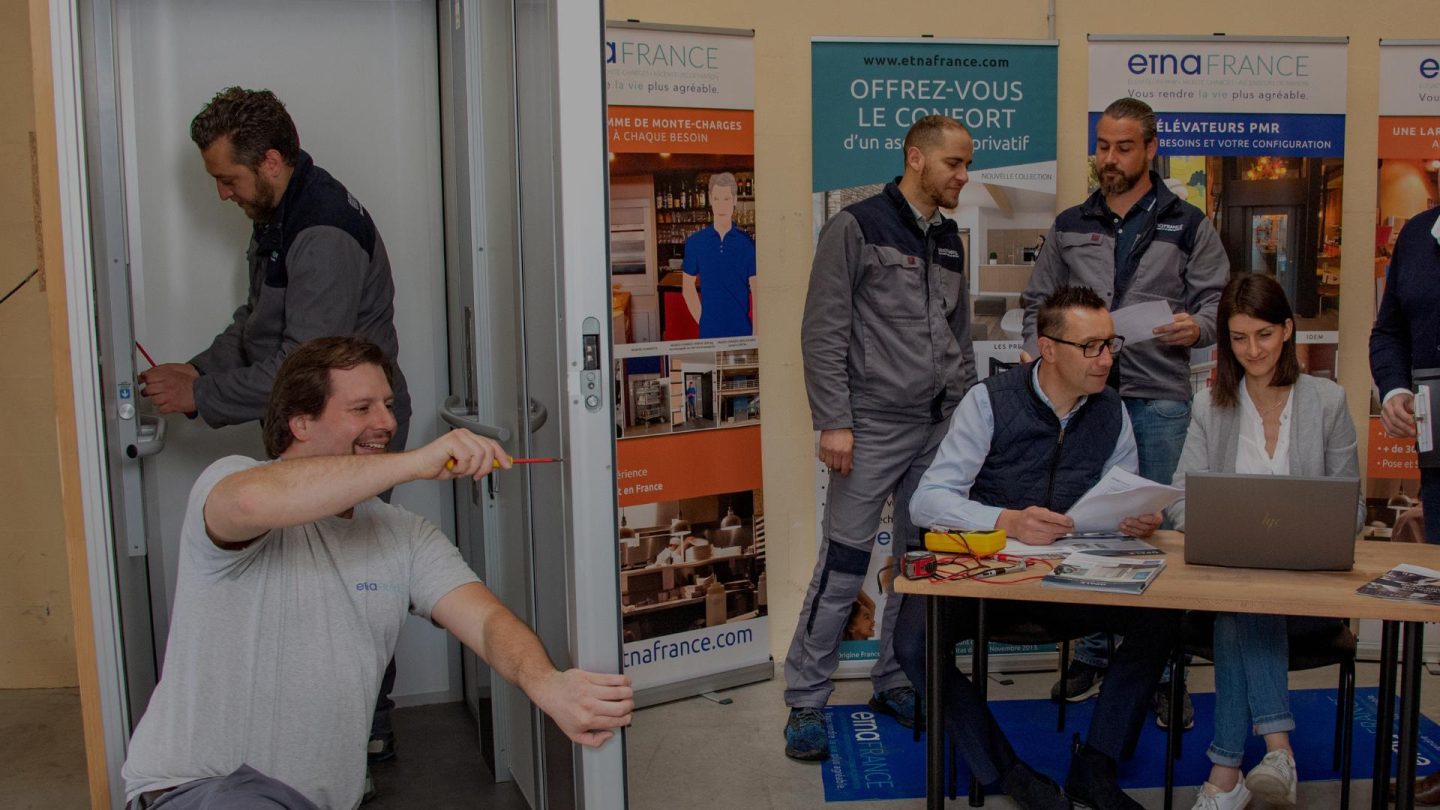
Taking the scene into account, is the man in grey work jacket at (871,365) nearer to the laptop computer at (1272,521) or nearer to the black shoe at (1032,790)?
the black shoe at (1032,790)

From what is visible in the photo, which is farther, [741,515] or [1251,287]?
[741,515]

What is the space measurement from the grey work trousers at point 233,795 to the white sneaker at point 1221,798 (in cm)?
200

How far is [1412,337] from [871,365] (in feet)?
4.62

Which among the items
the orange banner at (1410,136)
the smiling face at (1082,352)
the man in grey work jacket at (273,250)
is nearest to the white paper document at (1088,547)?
the smiling face at (1082,352)

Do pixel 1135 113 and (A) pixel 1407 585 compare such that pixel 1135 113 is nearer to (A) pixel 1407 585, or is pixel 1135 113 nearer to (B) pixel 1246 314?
(B) pixel 1246 314

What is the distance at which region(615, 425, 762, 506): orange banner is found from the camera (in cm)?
384

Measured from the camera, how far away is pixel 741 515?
400 centimetres

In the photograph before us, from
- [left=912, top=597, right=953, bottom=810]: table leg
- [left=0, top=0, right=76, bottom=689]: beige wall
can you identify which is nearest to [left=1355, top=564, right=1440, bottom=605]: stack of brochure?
[left=912, top=597, right=953, bottom=810]: table leg

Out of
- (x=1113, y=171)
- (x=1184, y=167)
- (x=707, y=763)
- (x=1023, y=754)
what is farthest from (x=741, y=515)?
(x=1184, y=167)

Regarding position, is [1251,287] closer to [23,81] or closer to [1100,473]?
[1100,473]

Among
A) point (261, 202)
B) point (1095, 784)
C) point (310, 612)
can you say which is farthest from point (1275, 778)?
point (261, 202)

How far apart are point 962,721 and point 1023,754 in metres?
0.63

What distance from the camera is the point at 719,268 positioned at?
153 inches

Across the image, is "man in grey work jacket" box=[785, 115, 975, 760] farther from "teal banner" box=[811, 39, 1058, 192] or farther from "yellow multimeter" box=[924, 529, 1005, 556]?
"yellow multimeter" box=[924, 529, 1005, 556]
